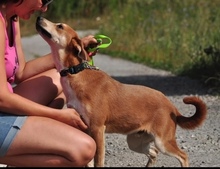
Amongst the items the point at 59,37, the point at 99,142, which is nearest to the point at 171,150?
the point at 99,142

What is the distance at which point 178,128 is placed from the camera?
812 centimetres

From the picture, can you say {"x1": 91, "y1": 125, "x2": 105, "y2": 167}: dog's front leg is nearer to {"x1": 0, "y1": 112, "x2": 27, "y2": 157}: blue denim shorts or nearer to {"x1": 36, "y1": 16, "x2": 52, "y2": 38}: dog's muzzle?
{"x1": 36, "y1": 16, "x2": 52, "y2": 38}: dog's muzzle

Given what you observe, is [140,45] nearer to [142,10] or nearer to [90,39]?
[142,10]

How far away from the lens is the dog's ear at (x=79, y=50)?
6188 mm

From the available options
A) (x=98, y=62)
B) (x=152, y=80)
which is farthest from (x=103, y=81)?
(x=98, y=62)

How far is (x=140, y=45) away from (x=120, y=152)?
8.06m

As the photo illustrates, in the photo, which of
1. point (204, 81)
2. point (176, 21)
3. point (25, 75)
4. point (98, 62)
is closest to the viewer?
point (25, 75)

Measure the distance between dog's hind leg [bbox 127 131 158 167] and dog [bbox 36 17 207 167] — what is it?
0.23 feet

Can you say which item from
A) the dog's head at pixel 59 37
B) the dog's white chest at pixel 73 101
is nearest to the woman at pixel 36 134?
the dog's white chest at pixel 73 101

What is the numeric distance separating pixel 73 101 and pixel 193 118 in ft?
3.31

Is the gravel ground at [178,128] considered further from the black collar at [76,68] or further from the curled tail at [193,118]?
the black collar at [76,68]

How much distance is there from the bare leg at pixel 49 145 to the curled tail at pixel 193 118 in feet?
4.25

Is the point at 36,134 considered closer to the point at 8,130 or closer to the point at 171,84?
the point at 8,130

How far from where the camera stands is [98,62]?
47.7ft
